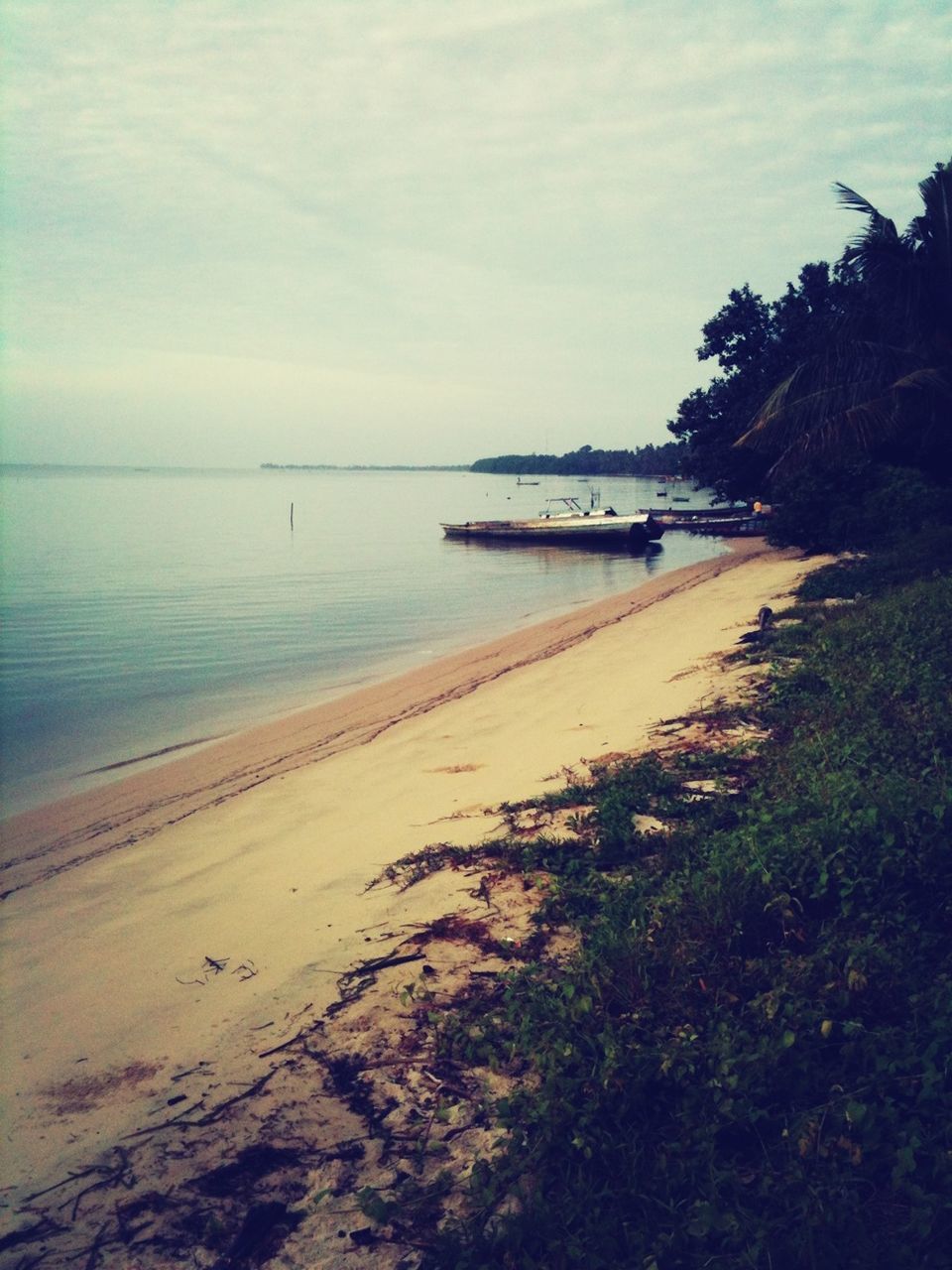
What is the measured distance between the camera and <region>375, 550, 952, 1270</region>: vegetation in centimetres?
275

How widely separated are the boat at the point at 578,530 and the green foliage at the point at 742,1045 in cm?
4009

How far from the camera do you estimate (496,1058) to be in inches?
147

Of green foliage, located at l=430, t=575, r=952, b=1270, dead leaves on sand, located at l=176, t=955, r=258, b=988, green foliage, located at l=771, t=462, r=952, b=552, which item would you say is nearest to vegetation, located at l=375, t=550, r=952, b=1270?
green foliage, located at l=430, t=575, r=952, b=1270

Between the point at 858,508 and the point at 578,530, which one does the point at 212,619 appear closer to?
the point at 858,508

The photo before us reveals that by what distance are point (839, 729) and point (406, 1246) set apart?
521 centimetres

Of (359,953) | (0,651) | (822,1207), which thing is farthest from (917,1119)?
(0,651)

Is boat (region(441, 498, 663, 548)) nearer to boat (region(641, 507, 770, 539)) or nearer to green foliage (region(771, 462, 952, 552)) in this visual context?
boat (region(641, 507, 770, 539))

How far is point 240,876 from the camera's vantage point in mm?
6922

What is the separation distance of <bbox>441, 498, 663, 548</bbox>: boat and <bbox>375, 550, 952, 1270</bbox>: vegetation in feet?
131

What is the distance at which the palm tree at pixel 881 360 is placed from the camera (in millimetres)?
15383

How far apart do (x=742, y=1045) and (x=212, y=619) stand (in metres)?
23.1

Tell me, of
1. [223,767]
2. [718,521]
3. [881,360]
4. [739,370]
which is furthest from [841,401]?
[718,521]

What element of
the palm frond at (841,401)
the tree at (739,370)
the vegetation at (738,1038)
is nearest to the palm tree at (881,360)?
the palm frond at (841,401)

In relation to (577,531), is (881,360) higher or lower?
higher
